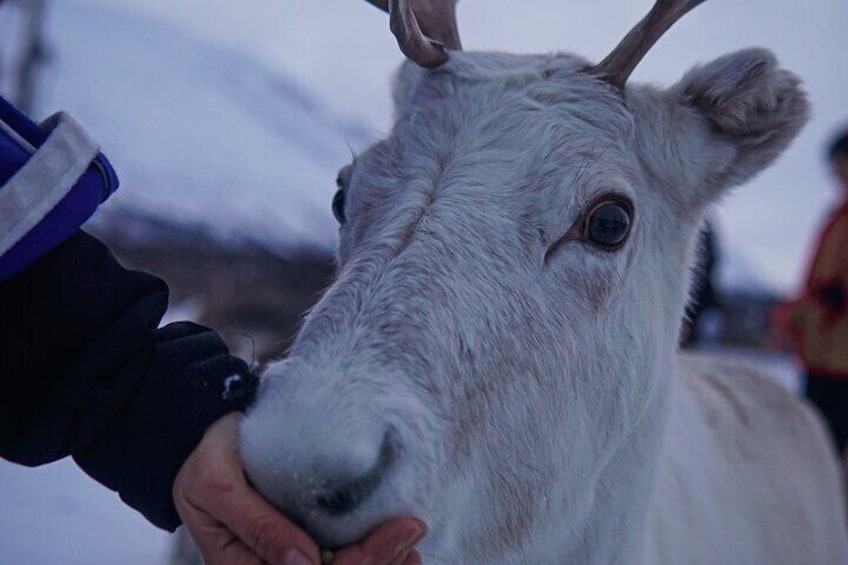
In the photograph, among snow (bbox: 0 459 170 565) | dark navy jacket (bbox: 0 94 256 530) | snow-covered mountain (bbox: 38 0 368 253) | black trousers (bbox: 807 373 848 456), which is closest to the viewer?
dark navy jacket (bbox: 0 94 256 530)

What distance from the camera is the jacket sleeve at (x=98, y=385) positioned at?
6.15 ft

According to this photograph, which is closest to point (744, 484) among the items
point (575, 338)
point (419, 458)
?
point (575, 338)

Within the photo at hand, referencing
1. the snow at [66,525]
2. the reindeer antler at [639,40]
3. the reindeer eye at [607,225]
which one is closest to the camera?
the reindeer eye at [607,225]

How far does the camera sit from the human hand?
58.0 inches

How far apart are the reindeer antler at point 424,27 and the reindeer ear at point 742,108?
86 centimetres

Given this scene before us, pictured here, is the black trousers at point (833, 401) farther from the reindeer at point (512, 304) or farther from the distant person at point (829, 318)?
the reindeer at point (512, 304)

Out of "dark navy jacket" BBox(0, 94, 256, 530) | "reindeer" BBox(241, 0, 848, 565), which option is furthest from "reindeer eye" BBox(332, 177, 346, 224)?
"dark navy jacket" BBox(0, 94, 256, 530)

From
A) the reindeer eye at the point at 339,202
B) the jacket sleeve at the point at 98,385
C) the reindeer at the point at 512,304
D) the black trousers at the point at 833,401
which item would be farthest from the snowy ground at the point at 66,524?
the reindeer at the point at 512,304

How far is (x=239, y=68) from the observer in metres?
73.6

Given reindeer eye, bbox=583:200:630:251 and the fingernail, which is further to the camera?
reindeer eye, bbox=583:200:630:251

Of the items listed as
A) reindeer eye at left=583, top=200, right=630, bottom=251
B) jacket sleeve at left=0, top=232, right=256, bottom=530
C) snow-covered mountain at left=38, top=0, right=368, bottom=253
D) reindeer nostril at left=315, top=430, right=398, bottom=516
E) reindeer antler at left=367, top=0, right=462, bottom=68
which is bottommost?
snow-covered mountain at left=38, top=0, right=368, bottom=253

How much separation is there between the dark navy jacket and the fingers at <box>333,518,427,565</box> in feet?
1.84

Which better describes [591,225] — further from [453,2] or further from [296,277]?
[296,277]

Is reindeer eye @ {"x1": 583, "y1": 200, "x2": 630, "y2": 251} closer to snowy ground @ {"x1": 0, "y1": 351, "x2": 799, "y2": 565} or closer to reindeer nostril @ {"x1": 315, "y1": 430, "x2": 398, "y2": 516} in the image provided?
reindeer nostril @ {"x1": 315, "y1": 430, "x2": 398, "y2": 516}
